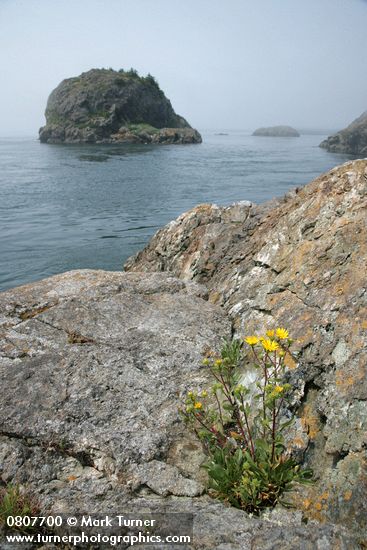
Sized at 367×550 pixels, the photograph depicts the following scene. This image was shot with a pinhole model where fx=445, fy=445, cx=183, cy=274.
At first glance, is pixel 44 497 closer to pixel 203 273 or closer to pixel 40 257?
pixel 203 273

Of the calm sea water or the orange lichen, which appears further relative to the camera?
the calm sea water

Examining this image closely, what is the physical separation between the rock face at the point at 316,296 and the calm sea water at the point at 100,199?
10453 millimetres

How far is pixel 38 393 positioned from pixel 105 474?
1250 mm

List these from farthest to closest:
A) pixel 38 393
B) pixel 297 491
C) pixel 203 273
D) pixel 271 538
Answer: pixel 203 273
pixel 38 393
pixel 297 491
pixel 271 538

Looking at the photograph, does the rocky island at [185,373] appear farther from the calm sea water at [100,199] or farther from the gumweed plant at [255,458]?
the calm sea water at [100,199]

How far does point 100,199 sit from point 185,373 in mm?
29823

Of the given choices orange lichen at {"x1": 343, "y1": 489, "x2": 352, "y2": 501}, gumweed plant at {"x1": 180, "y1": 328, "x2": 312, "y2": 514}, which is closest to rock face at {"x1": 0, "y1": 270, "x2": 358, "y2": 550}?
gumweed plant at {"x1": 180, "y1": 328, "x2": 312, "y2": 514}

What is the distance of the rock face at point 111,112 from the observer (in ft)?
325

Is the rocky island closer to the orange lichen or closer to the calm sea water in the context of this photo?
the orange lichen

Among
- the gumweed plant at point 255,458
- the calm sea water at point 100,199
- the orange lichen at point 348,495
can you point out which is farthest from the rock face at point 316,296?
the calm sea water at point 100,199

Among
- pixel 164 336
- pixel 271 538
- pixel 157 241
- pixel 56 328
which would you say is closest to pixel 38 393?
pixel 56 328

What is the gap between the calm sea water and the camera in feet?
63.6

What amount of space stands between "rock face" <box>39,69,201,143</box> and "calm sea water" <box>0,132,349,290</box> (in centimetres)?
3916

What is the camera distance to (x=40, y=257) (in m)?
19.1
